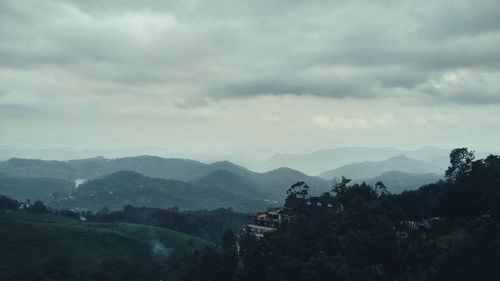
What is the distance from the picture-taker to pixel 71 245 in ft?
345

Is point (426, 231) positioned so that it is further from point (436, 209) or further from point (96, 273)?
point (96, 273)

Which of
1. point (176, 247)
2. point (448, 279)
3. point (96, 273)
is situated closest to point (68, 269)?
point (96, 273)

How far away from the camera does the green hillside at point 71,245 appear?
89438 mm

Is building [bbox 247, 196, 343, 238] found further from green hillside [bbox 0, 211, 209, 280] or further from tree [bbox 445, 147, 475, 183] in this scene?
green hillside [bbox 0, 211, 209, 280]

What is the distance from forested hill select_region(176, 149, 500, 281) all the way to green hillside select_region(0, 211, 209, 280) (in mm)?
45694

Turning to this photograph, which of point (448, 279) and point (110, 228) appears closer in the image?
point (448, 279)

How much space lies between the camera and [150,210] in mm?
167375

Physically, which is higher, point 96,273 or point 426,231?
point 426,231

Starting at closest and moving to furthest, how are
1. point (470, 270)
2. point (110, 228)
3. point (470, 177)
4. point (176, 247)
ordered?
point (470, 270), point (470, 177), point (176, 247), point (110, 228)

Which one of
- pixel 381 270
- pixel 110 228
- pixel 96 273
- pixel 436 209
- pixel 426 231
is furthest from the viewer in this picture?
pixel 110 228

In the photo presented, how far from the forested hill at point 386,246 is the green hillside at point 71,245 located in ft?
150

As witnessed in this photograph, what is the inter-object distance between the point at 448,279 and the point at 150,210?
465ft

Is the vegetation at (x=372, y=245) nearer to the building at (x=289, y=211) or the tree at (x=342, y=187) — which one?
the tree at (x=342, y=187)

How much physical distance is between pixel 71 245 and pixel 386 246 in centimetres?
8214
